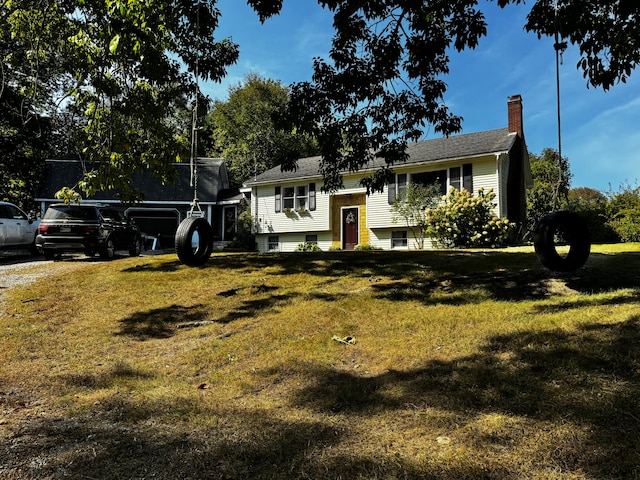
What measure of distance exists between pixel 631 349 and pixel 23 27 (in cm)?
1330

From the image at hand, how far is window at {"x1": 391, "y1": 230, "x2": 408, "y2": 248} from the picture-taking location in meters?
21.7

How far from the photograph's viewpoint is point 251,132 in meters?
36.8

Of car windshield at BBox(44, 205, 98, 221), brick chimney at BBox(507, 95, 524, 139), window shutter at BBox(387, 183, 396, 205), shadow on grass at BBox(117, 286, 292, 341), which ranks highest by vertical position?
brick chimney at BBox(507, 95, 524, 139)

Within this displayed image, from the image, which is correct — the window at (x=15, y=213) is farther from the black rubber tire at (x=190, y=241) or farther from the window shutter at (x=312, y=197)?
the window shutter at (x=312, y=197)

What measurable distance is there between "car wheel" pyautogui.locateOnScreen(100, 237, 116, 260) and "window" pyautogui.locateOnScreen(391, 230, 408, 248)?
13.3m

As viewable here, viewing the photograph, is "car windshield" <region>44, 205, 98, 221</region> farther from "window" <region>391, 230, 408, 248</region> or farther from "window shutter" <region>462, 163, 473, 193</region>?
"window shutter" <region>462, 163, 473, 193</region>

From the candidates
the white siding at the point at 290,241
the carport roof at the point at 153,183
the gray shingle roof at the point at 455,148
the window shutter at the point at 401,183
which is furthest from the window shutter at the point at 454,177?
the carport roof at the point at 153,183

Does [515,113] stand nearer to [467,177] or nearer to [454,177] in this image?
[467,177]

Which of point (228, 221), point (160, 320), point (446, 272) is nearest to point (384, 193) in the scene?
point (228, 221)

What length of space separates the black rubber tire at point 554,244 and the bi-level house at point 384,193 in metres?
13.6

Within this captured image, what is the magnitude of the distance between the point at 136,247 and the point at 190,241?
32.2 feet


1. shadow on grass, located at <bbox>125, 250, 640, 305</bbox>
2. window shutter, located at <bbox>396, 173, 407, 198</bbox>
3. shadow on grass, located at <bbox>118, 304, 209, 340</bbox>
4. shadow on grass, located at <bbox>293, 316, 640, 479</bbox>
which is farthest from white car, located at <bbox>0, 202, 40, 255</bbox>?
window shutter, located at <bbox>396, 173, 407, 198</bbox>

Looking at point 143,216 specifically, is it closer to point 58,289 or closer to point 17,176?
point 17,176

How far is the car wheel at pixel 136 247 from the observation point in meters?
15.5
